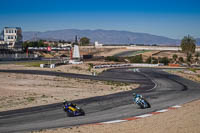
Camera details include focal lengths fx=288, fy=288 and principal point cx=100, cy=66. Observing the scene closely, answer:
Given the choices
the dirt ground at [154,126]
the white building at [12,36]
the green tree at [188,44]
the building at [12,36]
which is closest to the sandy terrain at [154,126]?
the dirt ground at [154,126]

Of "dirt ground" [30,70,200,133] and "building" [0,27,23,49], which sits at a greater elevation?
"building" [0,27,23,49]

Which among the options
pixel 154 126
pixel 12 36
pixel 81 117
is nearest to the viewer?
pixel 154 126

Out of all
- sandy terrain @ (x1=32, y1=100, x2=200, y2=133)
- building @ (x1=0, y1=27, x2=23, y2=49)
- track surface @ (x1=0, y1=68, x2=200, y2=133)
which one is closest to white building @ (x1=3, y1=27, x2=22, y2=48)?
building @ (x1=0, y1=27, x2=23, y2=49)

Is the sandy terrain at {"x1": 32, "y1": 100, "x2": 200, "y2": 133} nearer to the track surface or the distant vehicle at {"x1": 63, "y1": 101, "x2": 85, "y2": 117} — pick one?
the track surface

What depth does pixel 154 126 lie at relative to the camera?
1709 cm

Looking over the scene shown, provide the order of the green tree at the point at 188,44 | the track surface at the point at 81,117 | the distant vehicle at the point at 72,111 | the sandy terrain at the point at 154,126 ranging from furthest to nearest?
the green tree at the point at 188,44 < the distant vehicle at the point at 72,111 < the track surface at the point at 81,117 < the sandy terrain at the point at 154,126

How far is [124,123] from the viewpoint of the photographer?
18.0m

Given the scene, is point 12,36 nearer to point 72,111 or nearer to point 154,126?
point 72,111

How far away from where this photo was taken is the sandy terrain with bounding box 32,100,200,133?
16062 millimetres

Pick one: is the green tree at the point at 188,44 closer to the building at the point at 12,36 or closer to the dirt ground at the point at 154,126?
the building at the point at 12,36

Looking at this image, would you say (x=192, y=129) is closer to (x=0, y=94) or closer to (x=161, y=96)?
(x=161, y=96)

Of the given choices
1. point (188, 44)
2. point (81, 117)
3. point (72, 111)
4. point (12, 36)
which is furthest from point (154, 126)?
point (12, 36)

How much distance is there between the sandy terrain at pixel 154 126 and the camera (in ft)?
52.7

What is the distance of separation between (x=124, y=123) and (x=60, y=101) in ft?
33.9
